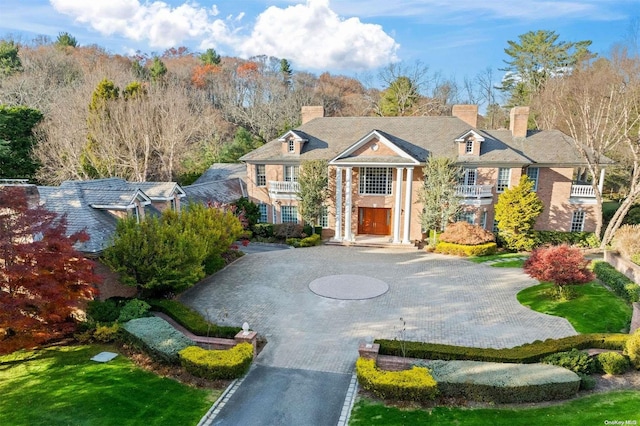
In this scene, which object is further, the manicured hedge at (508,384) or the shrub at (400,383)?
the shrub at (400,383)

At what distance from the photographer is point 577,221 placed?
3111 cm

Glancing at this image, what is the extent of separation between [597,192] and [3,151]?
45390mm

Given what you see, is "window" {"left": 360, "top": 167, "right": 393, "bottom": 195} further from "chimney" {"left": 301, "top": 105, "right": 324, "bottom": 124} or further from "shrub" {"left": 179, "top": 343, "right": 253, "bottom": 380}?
"shrub" {"left": 179, "top": 343, "right": 253, "bottom": 380}

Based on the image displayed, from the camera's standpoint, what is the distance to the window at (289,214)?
3400 centimetres

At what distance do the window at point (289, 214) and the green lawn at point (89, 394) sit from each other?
2092 cm

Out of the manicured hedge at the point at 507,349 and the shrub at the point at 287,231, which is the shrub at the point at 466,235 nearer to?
the shrub at the point at 287,231

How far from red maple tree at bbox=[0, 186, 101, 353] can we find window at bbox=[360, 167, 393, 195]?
72.9 feet

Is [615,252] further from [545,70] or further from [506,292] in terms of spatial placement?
[545,70]

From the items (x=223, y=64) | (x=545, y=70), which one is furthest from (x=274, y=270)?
(x=223, y=64)

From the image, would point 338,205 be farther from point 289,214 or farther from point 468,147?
point 468,147

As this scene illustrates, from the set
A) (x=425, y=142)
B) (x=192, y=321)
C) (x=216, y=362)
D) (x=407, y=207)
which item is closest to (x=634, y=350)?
(x=216, y=362)

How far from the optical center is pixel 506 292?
20.8m

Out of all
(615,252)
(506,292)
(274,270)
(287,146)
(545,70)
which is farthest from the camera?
(545,70)

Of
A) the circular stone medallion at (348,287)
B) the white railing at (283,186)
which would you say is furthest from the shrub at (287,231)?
the circular stone medallion at (348,287)
